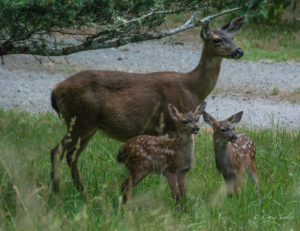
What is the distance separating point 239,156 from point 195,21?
167cm

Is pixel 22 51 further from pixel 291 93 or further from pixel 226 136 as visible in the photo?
pixel 291 93

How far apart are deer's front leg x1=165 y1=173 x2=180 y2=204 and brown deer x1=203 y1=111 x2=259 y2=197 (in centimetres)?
57

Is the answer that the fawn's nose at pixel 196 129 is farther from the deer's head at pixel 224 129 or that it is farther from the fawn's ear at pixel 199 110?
the deer's head at pixel 224 129

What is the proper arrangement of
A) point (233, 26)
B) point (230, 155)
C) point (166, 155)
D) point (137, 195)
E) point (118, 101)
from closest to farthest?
point (137, 195), point (166, 155), point (230, 155), point (118, 101), point (233, 26)

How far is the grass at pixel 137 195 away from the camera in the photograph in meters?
4.07

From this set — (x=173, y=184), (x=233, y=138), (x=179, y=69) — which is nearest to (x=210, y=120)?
(x=233, y=138)

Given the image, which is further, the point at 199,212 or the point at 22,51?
the point at 22,51

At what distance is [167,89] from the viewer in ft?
21.0

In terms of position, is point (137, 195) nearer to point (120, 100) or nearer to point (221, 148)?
point (221, 148)

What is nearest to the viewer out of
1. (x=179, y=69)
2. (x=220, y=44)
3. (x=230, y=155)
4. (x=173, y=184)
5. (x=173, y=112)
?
(x=173, y=184)

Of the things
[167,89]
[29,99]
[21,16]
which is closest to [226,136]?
[167,89]

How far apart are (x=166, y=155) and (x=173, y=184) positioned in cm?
34

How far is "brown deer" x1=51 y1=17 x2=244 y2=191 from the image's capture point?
6223mm

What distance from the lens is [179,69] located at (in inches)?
601
